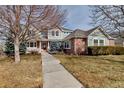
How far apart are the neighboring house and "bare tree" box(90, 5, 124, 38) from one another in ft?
35.4

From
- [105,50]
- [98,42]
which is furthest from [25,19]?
[98,42]

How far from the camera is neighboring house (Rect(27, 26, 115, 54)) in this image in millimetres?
30197

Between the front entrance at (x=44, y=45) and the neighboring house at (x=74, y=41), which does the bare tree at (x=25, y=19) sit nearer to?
the neighboring house at (x=74, y=41)

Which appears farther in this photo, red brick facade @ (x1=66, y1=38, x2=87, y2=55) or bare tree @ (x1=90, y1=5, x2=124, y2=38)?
red brick facade @ (x1=66, y1=38, x2=87, y2=55)

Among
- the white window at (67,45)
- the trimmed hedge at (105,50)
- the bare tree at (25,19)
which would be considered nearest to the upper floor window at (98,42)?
the trimmed hedge at (105,50)

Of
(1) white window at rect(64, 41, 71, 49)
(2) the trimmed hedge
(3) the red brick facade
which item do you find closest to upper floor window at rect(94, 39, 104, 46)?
(3) the red brick facade

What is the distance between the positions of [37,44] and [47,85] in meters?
29.8

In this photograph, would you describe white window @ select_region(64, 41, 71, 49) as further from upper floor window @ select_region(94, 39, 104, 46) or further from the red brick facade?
upper floor window @ select_region(94, 39, 104, 46)

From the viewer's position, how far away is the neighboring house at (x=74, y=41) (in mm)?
30197

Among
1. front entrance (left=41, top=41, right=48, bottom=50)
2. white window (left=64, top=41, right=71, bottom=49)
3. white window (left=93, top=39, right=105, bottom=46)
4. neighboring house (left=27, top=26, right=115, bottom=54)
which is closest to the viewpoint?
neighboring house (left=27, top=26, right=115, bottom=54)

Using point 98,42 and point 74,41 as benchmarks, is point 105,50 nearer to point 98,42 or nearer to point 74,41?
point 98,42

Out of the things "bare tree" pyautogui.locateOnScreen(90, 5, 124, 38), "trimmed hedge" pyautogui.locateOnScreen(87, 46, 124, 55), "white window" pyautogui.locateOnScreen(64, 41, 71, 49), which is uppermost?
"bare tree" pyautogui.locateOnScreen(90, 5, 124, 38)

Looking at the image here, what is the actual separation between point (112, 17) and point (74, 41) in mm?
16057

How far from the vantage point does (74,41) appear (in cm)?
3038
